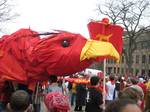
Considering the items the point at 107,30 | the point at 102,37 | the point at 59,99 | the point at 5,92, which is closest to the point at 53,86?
the point at 5,92

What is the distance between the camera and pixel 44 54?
7.48 m

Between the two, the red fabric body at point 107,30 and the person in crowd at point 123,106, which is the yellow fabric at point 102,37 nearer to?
the red fabric body at point 107,30

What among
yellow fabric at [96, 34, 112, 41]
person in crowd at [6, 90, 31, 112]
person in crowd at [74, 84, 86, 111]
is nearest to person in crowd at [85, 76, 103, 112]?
yellow fabric at [96, 34, 112, 41]

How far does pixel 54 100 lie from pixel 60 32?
2043 millimetres

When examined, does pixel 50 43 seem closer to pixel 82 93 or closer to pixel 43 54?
pixel 43 54

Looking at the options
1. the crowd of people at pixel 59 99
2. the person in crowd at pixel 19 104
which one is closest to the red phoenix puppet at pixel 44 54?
the crowd of people at pixel 59 99

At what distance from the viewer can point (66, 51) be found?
23.8 ft

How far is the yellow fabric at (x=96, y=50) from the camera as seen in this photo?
7.14m

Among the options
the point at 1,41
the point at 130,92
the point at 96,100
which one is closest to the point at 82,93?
the point at 96,100

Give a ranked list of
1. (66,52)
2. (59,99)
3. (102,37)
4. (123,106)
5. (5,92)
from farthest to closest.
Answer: (102,37), (5,92), (66,52), (59,99), (123,106)

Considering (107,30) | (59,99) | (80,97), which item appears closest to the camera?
(59,99)

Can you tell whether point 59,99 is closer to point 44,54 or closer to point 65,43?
point 44,54

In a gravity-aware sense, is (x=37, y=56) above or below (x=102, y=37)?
below

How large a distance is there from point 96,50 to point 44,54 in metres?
0.82
